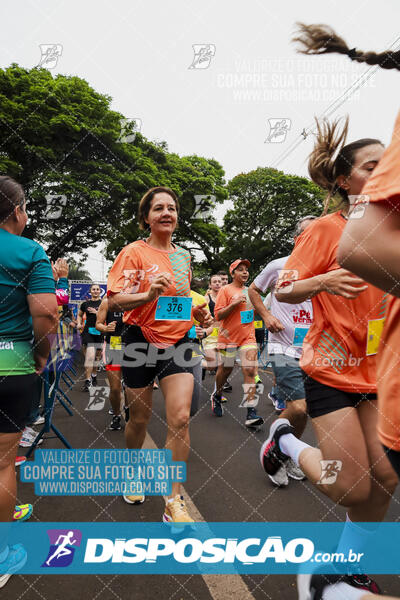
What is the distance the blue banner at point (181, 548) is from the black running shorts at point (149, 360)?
942mm

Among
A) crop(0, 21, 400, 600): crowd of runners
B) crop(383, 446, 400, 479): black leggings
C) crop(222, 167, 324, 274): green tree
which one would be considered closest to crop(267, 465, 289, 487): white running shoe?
crop(0, 21, 400, 600): crowd of runners

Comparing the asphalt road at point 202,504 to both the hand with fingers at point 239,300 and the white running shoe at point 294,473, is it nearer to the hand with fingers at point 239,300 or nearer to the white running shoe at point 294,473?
the white running shoe at point 294,473

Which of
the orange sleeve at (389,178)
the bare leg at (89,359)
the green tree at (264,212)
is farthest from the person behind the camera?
the green tree at (264,212)

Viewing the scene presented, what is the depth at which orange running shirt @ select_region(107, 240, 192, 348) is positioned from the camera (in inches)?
112

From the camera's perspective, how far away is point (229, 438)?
4602 millimetres

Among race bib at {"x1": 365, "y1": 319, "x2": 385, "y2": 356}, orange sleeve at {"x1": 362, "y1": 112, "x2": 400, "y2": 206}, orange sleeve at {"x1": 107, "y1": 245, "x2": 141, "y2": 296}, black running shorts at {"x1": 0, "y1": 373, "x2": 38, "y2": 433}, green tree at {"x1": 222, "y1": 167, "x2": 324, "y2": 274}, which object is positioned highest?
green tree at {"x1": 222, "y1": 167, "x2": 324, "y2": 274}

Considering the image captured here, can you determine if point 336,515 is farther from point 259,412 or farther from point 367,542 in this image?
point 259,412

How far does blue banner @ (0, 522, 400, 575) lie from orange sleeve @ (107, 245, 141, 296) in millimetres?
1536

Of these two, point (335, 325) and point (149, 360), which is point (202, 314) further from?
point (335, 325)

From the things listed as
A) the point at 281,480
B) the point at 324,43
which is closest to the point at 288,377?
the point at 281,480

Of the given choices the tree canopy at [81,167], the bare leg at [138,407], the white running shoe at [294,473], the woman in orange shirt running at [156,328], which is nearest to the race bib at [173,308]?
the woman in orange shirt running at [156,328]

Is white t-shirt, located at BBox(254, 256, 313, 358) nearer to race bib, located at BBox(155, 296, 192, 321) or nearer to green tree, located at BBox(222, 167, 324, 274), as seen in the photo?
race bib, located at BBox(155, 296, 192, 321)

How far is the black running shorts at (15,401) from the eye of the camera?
1.97 metres

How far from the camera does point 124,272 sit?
2.87m
